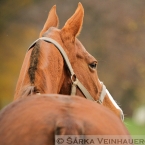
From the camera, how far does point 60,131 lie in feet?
8.37

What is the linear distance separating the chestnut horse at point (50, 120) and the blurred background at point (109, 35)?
1939cm

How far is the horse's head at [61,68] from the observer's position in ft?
12.2

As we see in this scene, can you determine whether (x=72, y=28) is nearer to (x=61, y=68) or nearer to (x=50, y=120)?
(x=61, y=68)

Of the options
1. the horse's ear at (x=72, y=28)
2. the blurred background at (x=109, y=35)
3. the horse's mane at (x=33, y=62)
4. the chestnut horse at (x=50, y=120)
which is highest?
the blurred background at (x=109, y=35)

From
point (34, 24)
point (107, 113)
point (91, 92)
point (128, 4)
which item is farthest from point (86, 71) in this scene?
point (128, 4)

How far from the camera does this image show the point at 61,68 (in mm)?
4027

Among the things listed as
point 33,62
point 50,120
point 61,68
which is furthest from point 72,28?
point 50,120

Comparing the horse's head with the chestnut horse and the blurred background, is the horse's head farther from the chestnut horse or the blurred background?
the blurred background

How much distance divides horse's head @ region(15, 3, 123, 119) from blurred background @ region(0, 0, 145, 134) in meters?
17.9

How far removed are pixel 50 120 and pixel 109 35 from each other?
82.7 ft

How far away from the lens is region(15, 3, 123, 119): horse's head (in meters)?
3.71

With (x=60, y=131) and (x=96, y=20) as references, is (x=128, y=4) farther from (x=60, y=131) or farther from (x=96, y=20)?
(x=60, y=131)
